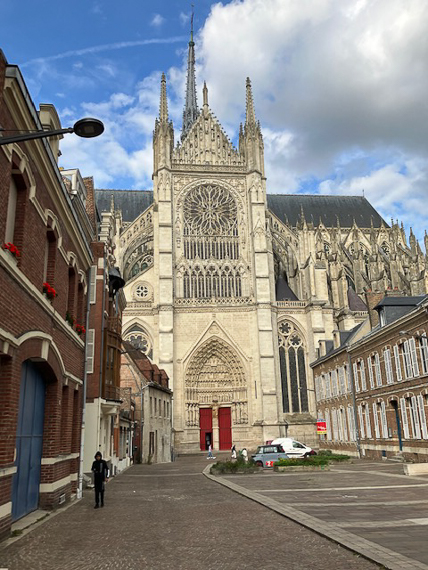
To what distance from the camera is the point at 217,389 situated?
4084 centimetres

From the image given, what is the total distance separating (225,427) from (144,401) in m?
13.8

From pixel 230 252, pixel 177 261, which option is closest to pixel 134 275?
pixel 177 261

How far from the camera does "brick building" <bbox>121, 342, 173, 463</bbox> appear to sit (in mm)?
28984

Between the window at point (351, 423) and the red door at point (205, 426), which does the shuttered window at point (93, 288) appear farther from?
the red door at point (205, 426)

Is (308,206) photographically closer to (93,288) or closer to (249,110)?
(249,110)

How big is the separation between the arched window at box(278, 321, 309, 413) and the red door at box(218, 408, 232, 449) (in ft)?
14.5

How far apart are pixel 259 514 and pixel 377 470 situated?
10.9m

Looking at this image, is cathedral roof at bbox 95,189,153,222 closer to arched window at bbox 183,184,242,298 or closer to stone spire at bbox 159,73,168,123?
arched window at bbox 183,184,242,298

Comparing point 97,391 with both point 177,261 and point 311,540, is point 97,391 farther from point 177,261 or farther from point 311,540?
point 177,261

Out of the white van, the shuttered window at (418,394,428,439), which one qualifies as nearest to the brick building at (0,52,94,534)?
the shuttered window at (418,394,428,439)

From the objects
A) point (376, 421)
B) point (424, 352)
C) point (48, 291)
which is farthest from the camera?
point (376, 421)

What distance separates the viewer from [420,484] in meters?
14.1

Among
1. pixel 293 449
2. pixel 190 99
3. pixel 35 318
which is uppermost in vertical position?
pixel 190 99

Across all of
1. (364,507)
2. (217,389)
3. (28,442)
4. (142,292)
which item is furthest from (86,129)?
(217,389)
